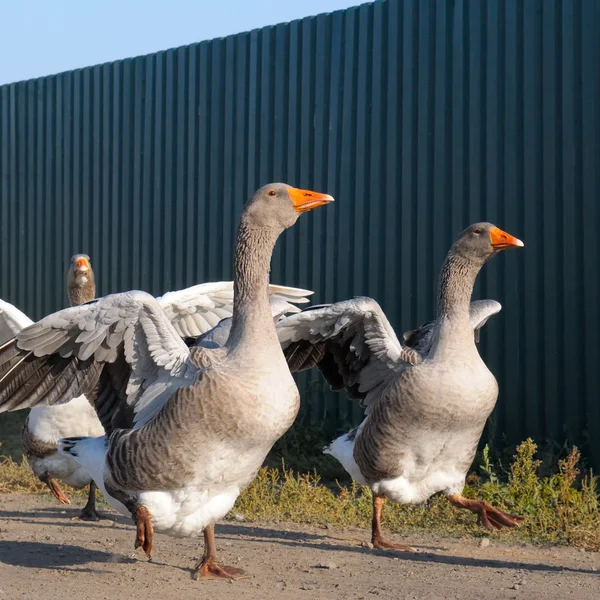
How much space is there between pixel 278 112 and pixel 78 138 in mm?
3344

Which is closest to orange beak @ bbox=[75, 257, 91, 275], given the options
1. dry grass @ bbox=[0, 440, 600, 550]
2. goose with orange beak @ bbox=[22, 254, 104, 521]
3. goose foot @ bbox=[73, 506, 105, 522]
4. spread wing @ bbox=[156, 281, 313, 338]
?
spread wing @ bbox=[156, 281, 313, 338]

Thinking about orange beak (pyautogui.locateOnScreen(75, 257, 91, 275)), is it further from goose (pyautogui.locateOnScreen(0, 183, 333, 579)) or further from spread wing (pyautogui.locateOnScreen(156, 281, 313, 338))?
goose (pyautogui.locateOnScreen(0, 183, 333, 579))

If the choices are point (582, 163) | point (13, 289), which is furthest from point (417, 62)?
point (13, 289)

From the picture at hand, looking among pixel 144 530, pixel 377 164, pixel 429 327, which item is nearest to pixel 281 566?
pixel 144 530

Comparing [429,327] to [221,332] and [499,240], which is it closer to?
[499,240]

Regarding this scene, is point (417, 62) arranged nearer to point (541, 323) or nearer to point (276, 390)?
point (541, 323)

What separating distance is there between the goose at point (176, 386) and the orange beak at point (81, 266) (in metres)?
2.74

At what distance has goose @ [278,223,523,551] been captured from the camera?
641 centimetres

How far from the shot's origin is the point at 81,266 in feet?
28.5

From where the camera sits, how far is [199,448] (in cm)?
547

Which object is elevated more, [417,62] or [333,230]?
[417,62]

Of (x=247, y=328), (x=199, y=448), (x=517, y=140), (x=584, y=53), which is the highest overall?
(x=584, y=53)

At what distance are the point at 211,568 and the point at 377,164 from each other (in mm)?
5197

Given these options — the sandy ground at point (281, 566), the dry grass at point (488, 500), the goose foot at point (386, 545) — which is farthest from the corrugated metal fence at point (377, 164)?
the goose foot at point (386, 545)
